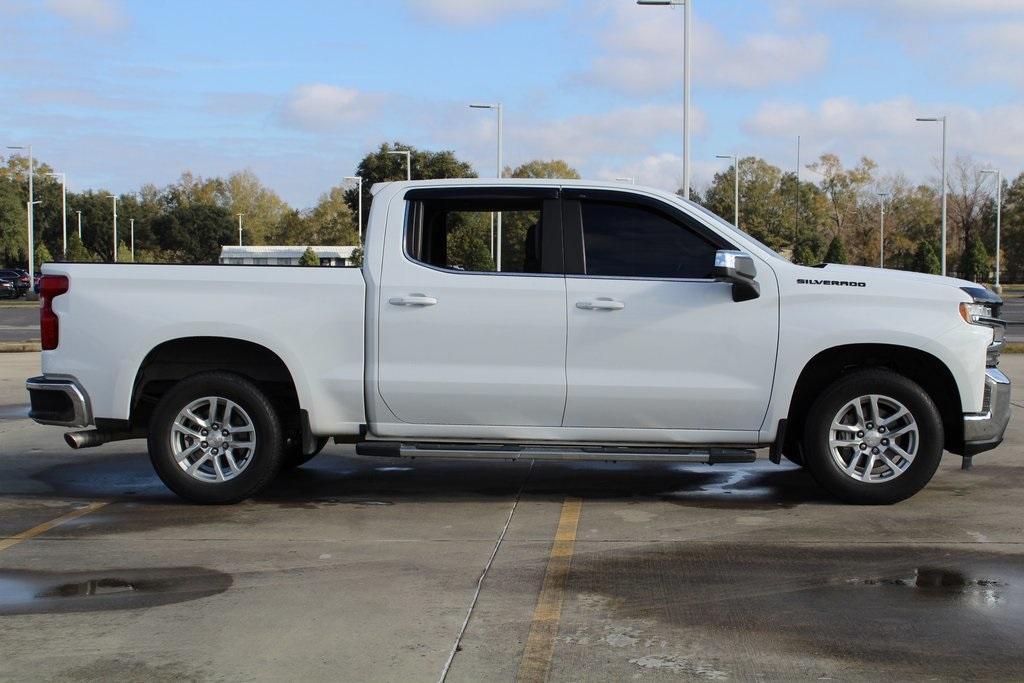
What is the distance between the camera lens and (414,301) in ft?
22.8

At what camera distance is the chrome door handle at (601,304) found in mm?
6875

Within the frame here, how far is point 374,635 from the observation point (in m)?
4.60

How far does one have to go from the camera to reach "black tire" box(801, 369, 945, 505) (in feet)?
22.7

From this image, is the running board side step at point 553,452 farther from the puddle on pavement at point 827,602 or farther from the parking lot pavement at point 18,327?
the parking lot pavement at point 18,327

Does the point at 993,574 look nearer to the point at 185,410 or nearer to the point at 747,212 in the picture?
the point at 185,410

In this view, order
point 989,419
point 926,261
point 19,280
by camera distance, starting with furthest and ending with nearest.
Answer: point 19,280
point 926,261
point 989,419

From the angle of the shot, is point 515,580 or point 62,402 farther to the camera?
point 62,402

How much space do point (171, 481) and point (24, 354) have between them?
15.2m

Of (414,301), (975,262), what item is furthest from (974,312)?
(975,262)

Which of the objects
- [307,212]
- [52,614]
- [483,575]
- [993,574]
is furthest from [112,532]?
[307,212]

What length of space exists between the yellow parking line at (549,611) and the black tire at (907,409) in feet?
5.25

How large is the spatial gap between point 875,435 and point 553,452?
2.05 m

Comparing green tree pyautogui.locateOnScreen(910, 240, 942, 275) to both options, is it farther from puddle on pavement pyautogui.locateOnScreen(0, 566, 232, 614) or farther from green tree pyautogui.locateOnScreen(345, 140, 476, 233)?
puddle on pavement pyautogui.locateOnScreen(0, 566, 232, 614)

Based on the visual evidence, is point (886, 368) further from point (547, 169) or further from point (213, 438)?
point (547, 169)
